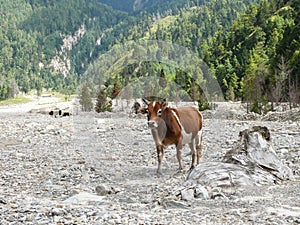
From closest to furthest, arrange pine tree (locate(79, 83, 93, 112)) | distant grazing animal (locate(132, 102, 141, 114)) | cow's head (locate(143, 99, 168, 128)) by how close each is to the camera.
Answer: cow's head (locate(143, 99, 168, 128)), distant grazing animal (locate(132, 102, 141, 114)), pine tree (locate(79, 83, 93, 112))

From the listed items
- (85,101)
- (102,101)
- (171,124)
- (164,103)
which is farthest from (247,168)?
(85,101)

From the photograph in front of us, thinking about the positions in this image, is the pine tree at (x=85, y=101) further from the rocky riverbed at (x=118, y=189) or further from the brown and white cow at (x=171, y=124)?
the brown and white cow at (x=171, y=124)

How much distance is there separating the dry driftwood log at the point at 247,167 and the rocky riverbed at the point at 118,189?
1.21 ft

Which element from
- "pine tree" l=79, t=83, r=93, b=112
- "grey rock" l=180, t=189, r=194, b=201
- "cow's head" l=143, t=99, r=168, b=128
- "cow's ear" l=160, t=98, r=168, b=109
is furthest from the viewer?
"pine tree" l=79, t=83, r=93, b=112

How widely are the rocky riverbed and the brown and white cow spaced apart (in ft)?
3.42

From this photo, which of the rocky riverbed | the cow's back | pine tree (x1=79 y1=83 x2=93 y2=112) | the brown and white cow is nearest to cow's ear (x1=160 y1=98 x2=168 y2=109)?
the brown and white cow

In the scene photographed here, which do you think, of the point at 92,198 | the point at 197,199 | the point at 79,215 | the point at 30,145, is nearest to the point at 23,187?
the point at 92,198

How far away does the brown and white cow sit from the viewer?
512 inches

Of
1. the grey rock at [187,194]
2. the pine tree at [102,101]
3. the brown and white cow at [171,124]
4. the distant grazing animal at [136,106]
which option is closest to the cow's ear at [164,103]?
the brown and white cow at [171,124]

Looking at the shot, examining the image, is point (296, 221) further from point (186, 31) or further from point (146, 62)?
point (186, 31)

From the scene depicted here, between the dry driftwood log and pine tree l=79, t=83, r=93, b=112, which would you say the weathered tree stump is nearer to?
the dry driftwood log

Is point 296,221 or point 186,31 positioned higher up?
point 186,31

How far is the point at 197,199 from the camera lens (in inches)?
430

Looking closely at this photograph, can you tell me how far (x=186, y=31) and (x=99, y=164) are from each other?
180 metres
